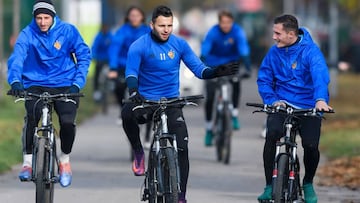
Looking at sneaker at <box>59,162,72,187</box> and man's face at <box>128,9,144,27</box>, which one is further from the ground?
man's face at <box>128,9,144,27</box>

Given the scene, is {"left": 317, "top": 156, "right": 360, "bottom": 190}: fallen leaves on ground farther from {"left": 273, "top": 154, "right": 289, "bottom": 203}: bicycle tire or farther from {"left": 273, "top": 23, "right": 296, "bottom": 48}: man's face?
{"left": 273, "top": 154, "right": 289, "bottom": 203}: bicycle tire

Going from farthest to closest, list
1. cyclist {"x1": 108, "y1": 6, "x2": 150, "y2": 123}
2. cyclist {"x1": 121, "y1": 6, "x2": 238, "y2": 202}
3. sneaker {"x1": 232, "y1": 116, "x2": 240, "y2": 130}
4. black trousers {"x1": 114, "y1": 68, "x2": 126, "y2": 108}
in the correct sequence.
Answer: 1. sneaker {"x1": 232, "y1": 116, "x2": 240, "y2": 130}
2. black trousers {"x1": 114, "y1": 68, "x2": 126, "y2": 108}
3. cyclist {"x1": 108, "y1": 6, "x2": 150, "y2": 123}
4. cyclist {"x1": 121, "y1": 6, "x2": 238, "y2": 202}

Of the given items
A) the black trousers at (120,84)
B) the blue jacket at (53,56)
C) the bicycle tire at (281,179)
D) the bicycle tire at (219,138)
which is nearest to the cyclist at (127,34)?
the black trousers at (120,84)

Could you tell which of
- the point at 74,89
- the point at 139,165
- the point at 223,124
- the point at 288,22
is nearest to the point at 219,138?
the point at 223,124

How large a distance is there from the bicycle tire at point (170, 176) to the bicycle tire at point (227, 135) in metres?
5.94

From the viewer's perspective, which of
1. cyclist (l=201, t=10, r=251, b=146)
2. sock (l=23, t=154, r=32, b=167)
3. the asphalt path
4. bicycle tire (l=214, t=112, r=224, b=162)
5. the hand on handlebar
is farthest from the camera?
cyclist (l=201, t=10, r=251, b=146)

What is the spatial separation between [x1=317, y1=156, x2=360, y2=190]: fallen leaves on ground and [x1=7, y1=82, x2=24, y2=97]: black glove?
4.67 meters

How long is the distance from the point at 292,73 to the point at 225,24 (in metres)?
7.21

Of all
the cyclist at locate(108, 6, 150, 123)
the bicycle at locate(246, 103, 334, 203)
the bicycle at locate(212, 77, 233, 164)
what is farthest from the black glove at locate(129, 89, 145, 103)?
the cyclist at locate(108, 6, 150, 123)

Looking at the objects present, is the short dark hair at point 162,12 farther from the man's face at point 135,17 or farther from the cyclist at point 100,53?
the cyclist at point 100,53

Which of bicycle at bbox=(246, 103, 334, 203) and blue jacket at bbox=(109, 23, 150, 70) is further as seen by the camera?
blue jacket at bbox=(109, 23, 150, 70)

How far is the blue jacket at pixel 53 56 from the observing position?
11.6 meters

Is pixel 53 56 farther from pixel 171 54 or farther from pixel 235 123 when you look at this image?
pixel 235 123

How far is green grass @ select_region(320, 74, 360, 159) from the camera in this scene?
18094 mm
